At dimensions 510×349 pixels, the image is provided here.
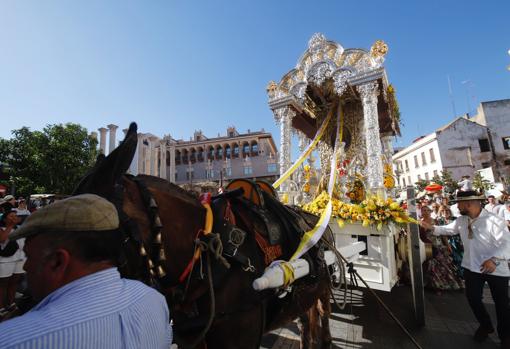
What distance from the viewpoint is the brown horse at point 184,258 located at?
3.93 feet

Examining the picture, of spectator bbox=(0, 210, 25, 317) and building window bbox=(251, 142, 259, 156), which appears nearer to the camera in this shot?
spectator bbox=(0, 210, 25, 317)

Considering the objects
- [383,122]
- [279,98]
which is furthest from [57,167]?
[383,122]

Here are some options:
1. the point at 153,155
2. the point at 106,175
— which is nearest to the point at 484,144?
the point at 106,175

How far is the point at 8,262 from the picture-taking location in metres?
4.47

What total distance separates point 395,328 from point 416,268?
970 mm

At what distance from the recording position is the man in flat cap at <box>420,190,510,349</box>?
10.5ft

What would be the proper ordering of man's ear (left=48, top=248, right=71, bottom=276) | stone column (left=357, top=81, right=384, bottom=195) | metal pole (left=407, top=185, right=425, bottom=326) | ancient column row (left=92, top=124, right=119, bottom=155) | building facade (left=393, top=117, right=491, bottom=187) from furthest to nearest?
ancient column row (left=92, top=124, right=119, bottom=155) → building facade (left=393, top=117, right=491, bottom=187) → stone column (left=357, top=81, right=384, bottom=195) → metal pole (left=407, top=185, right=425, bottom=326) → man's ear (left=48, top=248, right=71, bottom=276)

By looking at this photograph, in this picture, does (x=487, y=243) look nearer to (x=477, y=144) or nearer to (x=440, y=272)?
(x=440, y=272)

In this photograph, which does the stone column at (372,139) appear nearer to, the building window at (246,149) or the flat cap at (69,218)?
the flat cap at (69,218)

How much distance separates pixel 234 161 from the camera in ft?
131

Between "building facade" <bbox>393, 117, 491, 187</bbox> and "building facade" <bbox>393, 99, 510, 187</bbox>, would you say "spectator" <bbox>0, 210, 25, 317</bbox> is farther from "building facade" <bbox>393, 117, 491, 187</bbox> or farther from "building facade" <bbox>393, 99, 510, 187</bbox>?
"building facade" <bbox>393, 117, 491, 187</bbox>

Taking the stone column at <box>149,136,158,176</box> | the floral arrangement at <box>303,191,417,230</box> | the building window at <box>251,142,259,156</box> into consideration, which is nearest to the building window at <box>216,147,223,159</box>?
the building window at <box>251,142,259,156</box>

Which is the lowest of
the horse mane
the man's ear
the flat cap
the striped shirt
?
the striped shirt

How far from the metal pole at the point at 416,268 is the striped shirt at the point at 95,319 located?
3.77 m
